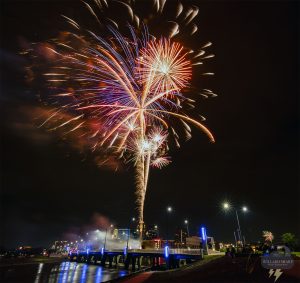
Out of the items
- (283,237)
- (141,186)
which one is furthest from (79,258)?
(141,186)

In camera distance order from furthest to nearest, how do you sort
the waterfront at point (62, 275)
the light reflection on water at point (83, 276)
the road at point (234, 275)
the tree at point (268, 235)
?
the tree at point (268, 235) → the waterfront at point (62, 275) → the light reflection on water at point (83, 276) → the road at point (234, 275)

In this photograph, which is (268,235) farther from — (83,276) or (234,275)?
(234,275)

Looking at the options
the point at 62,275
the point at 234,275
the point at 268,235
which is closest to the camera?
the point at 234,275

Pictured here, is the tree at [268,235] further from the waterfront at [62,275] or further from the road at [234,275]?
the road at [234,275]

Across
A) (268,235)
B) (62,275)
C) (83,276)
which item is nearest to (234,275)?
(83,276)

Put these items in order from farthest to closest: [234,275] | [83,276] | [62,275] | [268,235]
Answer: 1. [268,235]
2. [62,275]
3. [83,276]
4. [234,275]

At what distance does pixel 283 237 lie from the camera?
7600cm

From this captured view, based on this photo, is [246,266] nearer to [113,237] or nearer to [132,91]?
[132,91]

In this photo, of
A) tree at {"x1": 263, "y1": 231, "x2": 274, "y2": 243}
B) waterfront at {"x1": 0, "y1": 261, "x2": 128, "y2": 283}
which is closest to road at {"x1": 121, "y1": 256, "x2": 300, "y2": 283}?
waterfront at {"x1": 0, "y1": 261, "x2": 128, "y2": 283}

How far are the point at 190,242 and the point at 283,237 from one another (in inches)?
1119

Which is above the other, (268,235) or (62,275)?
(268,235)

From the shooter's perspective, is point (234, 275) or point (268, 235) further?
point (268, 235)

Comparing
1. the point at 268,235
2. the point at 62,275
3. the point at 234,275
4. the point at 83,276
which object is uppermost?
the point at 268,235

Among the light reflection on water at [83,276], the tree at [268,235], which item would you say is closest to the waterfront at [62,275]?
the light reflection on water at [83,276]
